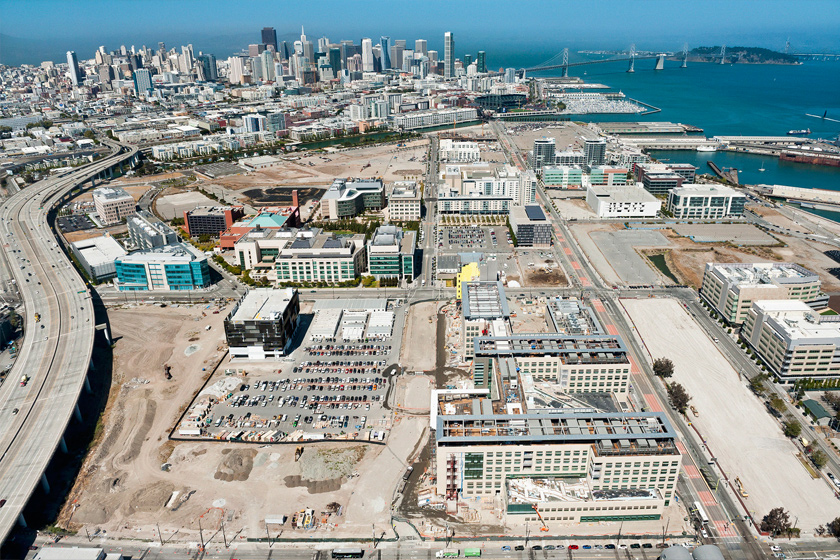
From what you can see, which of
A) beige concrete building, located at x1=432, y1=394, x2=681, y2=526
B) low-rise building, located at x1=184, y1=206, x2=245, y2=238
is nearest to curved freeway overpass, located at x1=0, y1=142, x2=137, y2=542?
Result: low-rise building, located at x1=184, y1=206, x2=245, y2=238

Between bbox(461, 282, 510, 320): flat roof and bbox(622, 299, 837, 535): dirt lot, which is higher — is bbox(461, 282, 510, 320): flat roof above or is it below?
above

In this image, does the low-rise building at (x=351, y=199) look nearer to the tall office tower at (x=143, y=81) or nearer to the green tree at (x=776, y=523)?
the green tree at (x=776, y=523)

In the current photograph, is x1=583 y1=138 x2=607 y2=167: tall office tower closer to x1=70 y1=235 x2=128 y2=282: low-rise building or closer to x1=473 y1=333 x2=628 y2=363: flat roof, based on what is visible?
x1=473 y1=333 x2=628 y2=363: flat roof

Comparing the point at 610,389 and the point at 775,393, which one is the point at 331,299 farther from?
the point at 775,393

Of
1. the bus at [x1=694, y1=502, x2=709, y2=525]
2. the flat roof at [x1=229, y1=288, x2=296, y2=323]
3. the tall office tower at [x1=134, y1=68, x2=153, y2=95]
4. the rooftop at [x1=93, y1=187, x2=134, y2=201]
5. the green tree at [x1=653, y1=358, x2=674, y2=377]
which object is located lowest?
the bus at [x1=694, y1=502, x2=709, y2=525]

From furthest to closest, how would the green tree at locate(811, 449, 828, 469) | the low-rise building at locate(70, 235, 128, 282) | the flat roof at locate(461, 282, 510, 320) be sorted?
the low-rise building at locate(70, 235, 128, 282), the flat roof at locate(461, 282, 510, 320), the green tree at locate(811, 449, 828, 469)

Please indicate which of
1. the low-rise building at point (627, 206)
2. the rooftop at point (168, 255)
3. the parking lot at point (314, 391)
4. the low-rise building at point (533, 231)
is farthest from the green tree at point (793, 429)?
the rooftop at point (168, 255)

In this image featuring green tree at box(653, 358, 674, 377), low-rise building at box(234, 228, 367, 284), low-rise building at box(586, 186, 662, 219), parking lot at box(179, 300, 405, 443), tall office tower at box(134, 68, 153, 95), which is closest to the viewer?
parking lot at box(179, 300, 405, 443)
